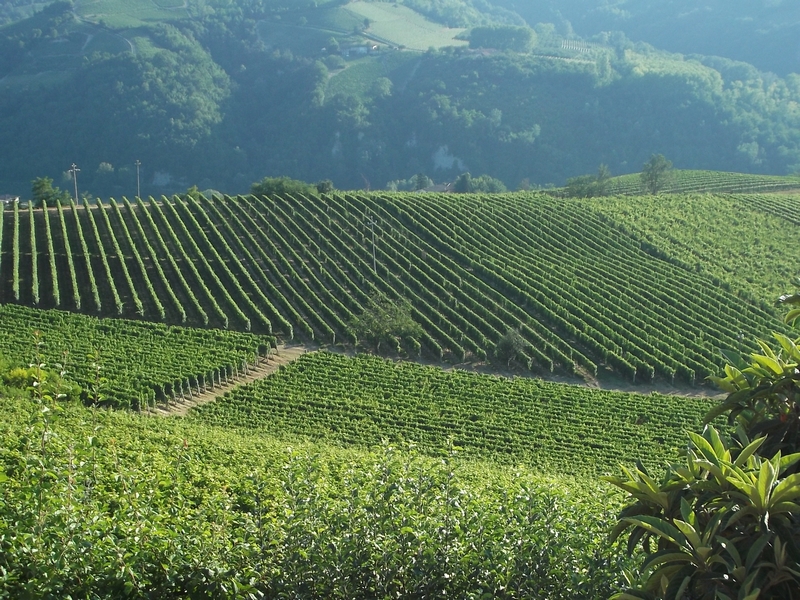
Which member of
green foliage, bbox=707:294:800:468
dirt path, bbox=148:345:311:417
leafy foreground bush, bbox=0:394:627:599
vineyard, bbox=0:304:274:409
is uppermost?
green foliage, bbox=707:294:800:468

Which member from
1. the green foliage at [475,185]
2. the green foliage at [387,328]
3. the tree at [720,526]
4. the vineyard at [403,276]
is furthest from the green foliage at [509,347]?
the green foliage at [475,185]

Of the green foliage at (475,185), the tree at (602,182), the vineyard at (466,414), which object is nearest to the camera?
the vineyard at (466,414)

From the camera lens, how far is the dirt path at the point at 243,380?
34031 mm

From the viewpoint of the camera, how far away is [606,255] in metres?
60.6

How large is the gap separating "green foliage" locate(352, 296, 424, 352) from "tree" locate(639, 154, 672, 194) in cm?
5350

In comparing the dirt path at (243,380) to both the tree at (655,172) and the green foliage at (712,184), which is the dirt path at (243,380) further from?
the green foliage at (712,184)

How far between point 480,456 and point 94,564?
74.2 feet

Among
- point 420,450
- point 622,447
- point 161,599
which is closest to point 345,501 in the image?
point 161,599

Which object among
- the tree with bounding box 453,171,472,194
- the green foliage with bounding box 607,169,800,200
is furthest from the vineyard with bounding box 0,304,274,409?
the tree with bounding box 453,171,472,194

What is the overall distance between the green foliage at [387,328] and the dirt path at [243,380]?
3.63 metres

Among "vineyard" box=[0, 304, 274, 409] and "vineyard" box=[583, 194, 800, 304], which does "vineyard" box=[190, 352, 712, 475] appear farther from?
"vineyard" box=[583, 194, 800, 304]

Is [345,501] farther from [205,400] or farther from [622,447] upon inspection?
[205,400]

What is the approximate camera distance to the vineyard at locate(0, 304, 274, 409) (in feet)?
111

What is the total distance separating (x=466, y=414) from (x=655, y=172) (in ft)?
214
